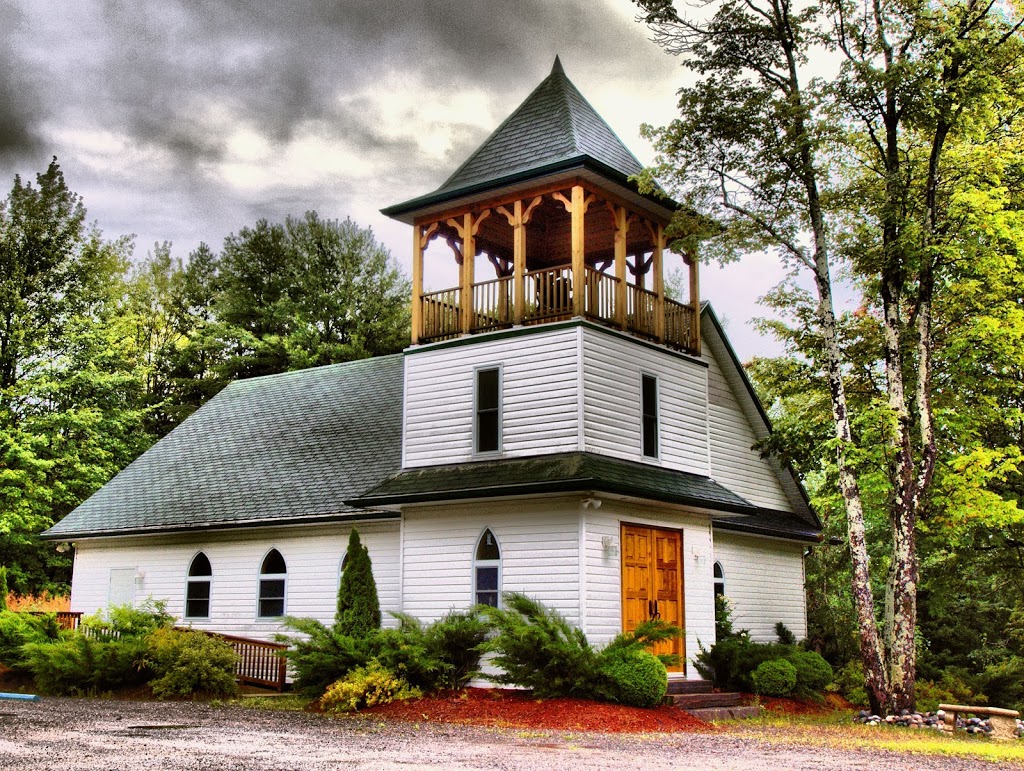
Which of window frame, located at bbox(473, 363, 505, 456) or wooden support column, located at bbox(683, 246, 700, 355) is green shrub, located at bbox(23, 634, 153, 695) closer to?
window frame, located at bbox(473, 363, 505, 456)

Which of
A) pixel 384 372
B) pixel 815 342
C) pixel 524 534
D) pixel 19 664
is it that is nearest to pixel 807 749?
pixel 524 534

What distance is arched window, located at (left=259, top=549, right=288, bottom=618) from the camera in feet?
71.5

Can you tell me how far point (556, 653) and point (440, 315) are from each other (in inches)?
289

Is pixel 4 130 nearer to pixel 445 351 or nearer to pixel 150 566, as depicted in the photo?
pixel 150 566

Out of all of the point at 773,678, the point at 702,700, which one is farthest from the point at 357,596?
the point at 773,678

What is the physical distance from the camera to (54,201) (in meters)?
36.2

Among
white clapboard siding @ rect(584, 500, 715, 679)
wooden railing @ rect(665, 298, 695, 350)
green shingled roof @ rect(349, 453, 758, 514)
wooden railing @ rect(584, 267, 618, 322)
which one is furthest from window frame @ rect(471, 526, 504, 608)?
wooden railing @ rect(665, 298, 695, 350)

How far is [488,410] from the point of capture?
60.4 ft

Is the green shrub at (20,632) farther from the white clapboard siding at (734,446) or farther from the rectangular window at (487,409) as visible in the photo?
the white clapboard siding at (734,446)

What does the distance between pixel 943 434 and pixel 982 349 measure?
212cm

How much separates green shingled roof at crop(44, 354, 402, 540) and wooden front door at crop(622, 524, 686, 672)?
5.50 m

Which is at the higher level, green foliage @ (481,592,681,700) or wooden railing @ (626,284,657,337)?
wooden railing @ (626,284,657,337)

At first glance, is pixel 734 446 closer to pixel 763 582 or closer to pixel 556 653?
pixel 763 582

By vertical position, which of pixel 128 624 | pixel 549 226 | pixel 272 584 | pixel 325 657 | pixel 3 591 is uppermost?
pixel 549 226
